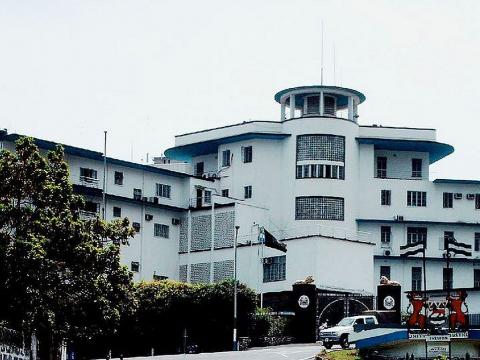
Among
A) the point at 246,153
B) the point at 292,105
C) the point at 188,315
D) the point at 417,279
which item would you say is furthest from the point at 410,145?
the point at 188,315

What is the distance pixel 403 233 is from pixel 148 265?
75.2 feet

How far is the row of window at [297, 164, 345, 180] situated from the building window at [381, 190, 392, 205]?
5.15m

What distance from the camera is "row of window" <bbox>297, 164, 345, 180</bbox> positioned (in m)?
90.0

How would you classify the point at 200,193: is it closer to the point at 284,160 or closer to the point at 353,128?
the point at 284,160

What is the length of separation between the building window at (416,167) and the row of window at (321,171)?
28.8 feet

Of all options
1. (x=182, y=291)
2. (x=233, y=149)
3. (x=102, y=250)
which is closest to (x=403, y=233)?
(x=233, y=149)

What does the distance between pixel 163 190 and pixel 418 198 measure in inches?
884

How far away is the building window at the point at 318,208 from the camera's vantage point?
89562 mm

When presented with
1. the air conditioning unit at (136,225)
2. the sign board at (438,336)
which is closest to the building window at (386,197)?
the air conditioning unit at (136,225)

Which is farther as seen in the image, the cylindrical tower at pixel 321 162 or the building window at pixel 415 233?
the building window at pixel 415 233

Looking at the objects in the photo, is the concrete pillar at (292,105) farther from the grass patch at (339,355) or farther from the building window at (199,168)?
the grass patch at (339,355)

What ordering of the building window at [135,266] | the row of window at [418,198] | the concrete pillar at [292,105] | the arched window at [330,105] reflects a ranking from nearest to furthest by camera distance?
the building window at [135,266] < the concrete pillar at [292,105] < the arched window at [330,105] < the row of window at [418,198]

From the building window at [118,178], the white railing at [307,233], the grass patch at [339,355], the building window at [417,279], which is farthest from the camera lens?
the building window at [417,279]

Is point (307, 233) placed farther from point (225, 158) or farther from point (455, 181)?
point (455, 181)
